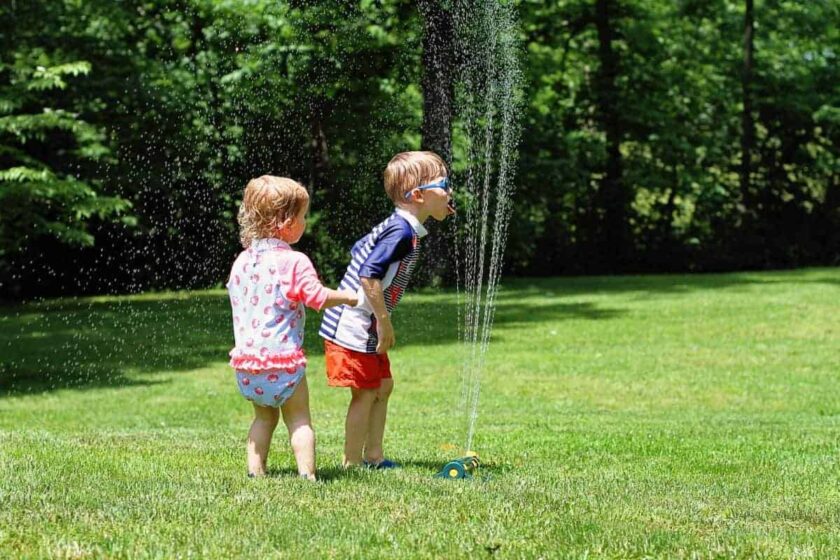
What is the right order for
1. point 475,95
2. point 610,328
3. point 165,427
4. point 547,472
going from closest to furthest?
point 547,472, point 165,427, point 610,328, point 475,95

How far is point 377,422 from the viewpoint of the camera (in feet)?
19.0

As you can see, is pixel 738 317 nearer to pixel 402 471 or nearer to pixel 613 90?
pixel 613 90

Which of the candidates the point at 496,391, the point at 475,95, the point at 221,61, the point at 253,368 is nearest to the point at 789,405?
the point at 496,391

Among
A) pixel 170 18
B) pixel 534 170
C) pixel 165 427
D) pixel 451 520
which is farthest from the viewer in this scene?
pixel 534 170

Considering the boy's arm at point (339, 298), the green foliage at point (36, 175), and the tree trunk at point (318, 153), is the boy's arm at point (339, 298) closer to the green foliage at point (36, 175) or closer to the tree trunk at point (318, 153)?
the green foliage at point (36, 175)

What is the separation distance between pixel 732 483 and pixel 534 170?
19.0 m

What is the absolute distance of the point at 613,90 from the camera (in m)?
25.6

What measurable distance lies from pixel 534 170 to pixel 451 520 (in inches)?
813

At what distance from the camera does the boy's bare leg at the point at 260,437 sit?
5262 mm

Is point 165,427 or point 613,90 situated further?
point 613,90

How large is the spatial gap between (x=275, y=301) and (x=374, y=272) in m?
0.47

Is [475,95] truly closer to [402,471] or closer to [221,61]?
[221,61]

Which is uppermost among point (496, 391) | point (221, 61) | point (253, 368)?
point (221, 61)

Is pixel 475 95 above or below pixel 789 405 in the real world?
above
